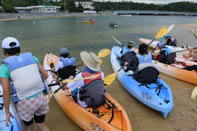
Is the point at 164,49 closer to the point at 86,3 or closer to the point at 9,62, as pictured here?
the point at 9,62

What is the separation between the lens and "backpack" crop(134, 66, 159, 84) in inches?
151

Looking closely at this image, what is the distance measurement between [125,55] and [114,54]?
6.49 ft

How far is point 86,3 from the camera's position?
301ft

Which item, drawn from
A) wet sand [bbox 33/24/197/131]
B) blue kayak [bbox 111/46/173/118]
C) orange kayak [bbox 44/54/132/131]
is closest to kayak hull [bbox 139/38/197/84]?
wet sand [bbox 33/24/197/131]

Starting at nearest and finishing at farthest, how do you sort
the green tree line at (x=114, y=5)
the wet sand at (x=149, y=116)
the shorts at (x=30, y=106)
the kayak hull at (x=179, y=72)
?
the shorts at (x=30, y=106) → the wet sand at (x=149, y=116) → the kayak hull at (x=179, y=72) → the green tree line at (x=114, y=5)

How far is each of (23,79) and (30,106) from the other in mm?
380

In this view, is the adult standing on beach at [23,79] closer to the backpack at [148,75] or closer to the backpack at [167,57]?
the backpack at [148,75]

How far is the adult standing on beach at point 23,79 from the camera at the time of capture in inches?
68.6

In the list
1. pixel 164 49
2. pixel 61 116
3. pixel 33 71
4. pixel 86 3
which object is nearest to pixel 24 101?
pixel 33 71

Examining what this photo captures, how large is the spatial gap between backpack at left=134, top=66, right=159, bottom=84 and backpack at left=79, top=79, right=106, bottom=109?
1510mm

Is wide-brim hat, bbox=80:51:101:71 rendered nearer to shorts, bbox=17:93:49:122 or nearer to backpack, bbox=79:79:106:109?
backpack, bbox=79:79:106:109

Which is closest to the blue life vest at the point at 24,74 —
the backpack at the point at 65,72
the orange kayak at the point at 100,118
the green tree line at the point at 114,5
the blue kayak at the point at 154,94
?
the orange kayak at the point at 100,118

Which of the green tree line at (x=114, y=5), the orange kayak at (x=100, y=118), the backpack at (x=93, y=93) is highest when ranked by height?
the green tree line at (x=114, y=5)

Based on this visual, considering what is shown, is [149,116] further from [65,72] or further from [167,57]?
[167,57]
